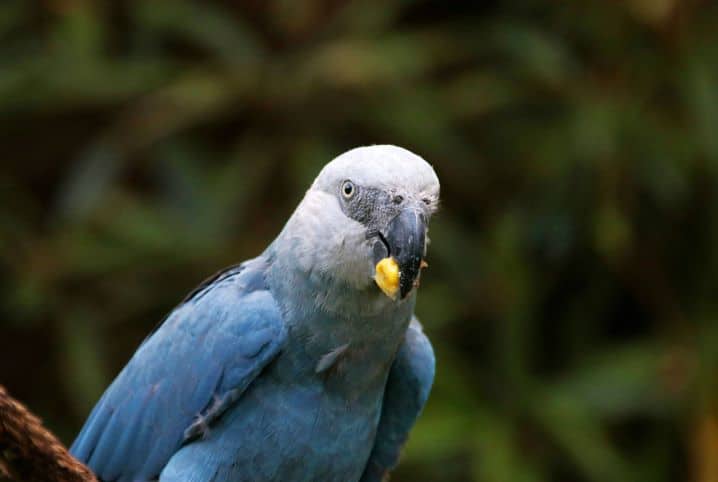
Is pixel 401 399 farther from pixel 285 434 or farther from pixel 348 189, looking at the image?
pixel 348 189

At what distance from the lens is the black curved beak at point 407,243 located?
1.71m

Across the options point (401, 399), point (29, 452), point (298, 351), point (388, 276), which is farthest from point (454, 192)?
point (29, 452)

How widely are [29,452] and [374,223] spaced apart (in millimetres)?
693

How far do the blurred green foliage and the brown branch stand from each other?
184 cm

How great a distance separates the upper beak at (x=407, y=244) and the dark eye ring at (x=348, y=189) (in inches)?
4.2

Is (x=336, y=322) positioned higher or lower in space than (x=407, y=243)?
lower

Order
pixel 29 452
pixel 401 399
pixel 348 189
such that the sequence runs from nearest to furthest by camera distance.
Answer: pixel 29 452 < pixel 348 189 < pixel 401 399

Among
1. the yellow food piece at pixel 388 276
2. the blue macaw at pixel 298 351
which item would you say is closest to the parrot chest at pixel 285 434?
the blue macaw at pixel 298 351

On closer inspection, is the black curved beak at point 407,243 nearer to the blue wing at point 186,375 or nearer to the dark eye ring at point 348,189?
the dark eye ring at point 348,189

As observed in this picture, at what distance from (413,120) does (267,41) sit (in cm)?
71

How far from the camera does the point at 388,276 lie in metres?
1.74

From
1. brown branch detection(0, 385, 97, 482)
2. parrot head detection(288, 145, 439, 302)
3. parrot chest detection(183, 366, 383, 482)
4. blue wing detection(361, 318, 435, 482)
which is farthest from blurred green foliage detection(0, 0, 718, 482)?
brown branch detection(0, 385, 97, 482)

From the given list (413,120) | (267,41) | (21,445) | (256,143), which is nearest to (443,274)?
(413,120)

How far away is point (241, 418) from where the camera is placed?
193cm
